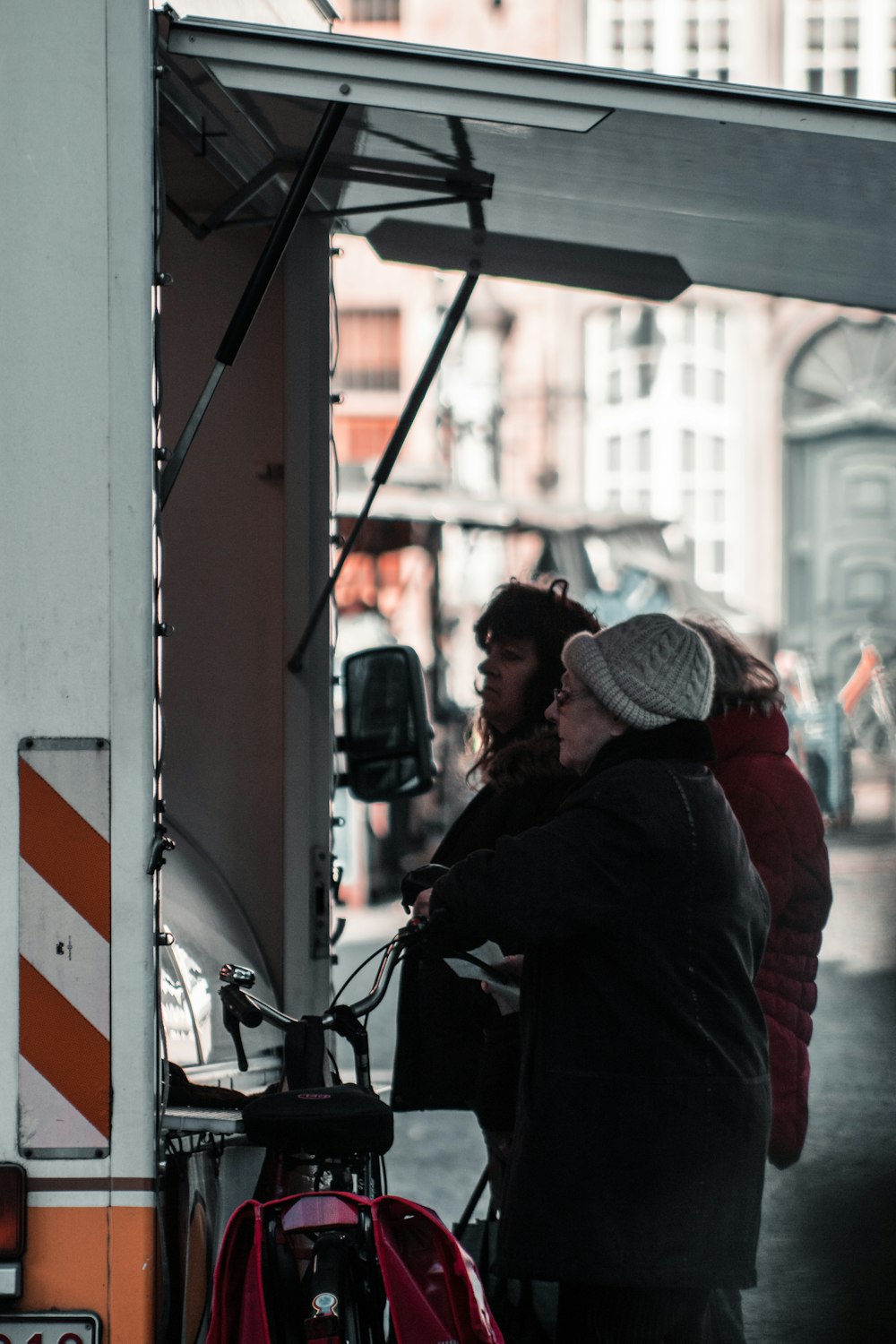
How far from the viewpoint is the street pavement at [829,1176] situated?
5.00m

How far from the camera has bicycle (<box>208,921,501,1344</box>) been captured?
2266 millimetres

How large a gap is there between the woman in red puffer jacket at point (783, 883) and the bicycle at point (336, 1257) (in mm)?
1716

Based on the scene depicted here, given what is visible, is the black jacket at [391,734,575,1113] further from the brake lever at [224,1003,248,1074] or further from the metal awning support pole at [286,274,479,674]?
the brake lever at [224,1003,248,1074]

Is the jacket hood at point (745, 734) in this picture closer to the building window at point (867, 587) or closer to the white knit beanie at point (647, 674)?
the white knit beanie at point (647, 674)

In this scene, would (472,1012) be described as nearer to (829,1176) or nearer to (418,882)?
(418,882)

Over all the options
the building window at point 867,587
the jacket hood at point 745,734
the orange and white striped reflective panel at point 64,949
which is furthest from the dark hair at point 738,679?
the building window at point 867,587

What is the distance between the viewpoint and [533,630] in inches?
153

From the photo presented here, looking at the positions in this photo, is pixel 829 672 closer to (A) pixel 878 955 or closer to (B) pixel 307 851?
(A) pixel 878 955

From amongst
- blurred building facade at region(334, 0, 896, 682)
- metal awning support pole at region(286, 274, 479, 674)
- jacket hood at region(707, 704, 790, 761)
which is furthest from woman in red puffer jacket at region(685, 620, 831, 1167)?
blurred building facade at region(334, 0, 896, 682)

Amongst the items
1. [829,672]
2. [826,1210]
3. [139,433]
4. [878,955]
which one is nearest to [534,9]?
[829,672]

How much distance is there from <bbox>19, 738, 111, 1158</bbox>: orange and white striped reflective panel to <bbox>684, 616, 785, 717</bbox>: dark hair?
7.02 ft

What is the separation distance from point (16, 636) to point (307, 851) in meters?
1.73

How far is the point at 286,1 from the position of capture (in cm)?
380

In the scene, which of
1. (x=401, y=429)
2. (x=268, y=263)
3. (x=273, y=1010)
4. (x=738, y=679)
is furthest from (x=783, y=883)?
(x=268, y=263)
